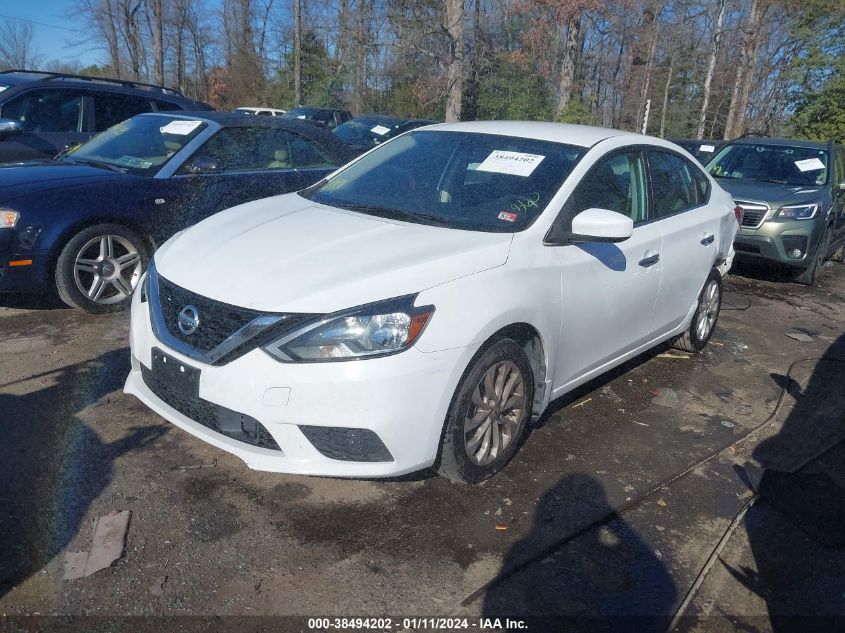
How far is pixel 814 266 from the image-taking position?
8492 millimetres

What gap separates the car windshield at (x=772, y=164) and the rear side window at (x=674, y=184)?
437 cm

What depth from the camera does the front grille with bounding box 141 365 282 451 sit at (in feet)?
9.45

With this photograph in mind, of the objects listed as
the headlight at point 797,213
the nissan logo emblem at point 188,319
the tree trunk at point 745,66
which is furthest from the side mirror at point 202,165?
the tree trunk at point 745,66

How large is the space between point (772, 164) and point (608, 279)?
6642mm

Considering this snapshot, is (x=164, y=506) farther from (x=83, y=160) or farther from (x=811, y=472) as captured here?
(x=83, y=160)

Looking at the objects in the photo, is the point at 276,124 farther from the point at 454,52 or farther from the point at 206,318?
the point at 454,52

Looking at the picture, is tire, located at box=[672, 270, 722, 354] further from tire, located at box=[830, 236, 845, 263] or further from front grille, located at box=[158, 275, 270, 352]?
tire, located at box=[830, 236, 845, 263]

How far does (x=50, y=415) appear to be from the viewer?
377 cm

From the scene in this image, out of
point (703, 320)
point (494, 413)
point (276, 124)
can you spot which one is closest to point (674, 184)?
point (703, 320)

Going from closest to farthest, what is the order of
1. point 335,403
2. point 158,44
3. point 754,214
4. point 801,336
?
point 335,403 < point 801,336 < point 754,214 < point 158,44

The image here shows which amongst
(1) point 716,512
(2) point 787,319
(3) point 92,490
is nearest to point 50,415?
(3) point 92,490

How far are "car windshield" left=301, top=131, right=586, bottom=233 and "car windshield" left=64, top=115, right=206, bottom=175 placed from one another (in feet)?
6.63

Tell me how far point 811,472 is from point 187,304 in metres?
3.41

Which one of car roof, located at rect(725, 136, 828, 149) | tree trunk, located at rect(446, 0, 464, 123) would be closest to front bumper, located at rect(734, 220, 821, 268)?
car roof, located at rect(725, 136, 828, 149)
